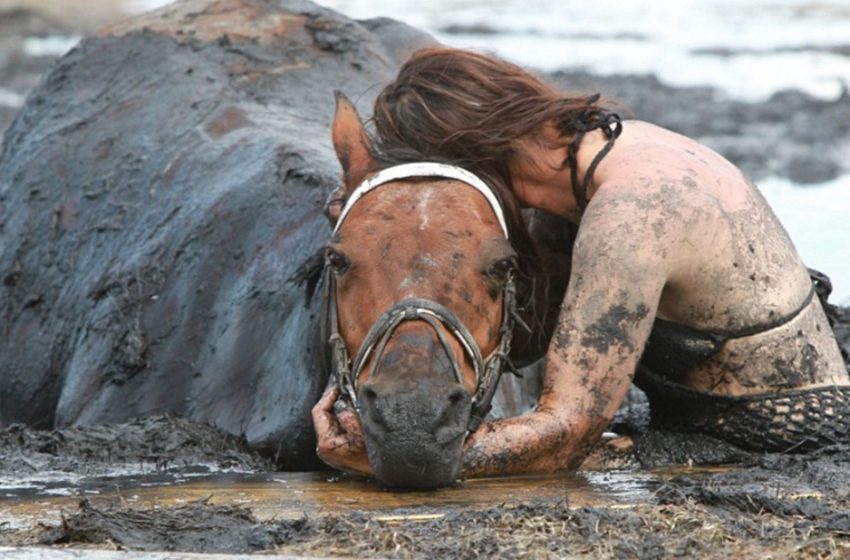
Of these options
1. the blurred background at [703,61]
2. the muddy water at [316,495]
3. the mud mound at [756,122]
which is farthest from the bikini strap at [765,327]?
the mud mound at [756,122]

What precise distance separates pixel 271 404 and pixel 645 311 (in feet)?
5.13

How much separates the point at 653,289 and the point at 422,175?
66 cm

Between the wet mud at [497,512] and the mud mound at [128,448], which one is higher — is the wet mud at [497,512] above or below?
above

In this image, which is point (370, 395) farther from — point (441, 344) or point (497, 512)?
point (497, 512)

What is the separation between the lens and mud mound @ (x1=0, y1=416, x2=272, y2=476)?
5477 millimetres

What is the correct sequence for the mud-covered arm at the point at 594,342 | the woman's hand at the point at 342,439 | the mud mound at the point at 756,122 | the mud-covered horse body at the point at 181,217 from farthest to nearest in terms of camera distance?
the mud mound at the point at 756,122
the mud-covered horse body at the point at 181,217
the mud-covered arm at the point at 594,342
the woman's hand at the point at 342,439

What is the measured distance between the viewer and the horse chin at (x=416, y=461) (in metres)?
4.28

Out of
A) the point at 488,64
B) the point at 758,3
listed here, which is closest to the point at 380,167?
the point at 488,64

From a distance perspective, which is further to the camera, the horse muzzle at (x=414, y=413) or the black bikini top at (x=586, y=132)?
the black bikini top at (x=586, y=132)

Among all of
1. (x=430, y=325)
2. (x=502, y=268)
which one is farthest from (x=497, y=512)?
(x=502, y=268)

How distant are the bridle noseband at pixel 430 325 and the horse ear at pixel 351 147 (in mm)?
104

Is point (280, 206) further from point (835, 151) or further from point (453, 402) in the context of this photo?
point (835, 151)

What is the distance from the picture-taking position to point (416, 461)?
431 cm

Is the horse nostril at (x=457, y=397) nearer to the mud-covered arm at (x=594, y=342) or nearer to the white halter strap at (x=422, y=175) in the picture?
the mud-covered arm at (x=594, y=342)
